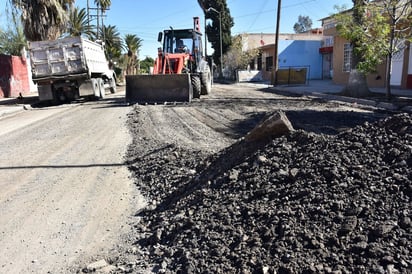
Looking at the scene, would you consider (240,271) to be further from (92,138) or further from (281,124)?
(92,138)

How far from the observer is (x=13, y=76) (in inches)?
1001

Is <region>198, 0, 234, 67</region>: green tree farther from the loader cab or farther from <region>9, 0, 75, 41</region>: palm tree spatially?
the loader cab

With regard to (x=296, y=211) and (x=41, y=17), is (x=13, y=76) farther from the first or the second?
(x=296, y=211)

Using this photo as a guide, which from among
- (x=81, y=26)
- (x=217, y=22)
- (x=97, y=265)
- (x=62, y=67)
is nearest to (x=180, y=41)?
Answer: (x=62, y=67)

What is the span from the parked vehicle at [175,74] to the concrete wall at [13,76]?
12.0 m

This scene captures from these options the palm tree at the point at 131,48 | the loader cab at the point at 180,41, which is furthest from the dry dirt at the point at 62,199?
the palm tree at the point at 131,48

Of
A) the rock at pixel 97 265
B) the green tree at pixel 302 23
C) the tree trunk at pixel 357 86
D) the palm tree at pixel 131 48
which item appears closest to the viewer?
the rock at pixel 97 265

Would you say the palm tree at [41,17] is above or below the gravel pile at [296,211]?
above

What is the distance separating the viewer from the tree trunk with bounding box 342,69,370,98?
17.1m

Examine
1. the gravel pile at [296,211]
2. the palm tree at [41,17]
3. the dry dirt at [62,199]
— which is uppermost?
the palm tree at [41,17]

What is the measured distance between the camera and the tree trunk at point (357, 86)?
17.1 meters

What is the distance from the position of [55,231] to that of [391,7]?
49.0 ft

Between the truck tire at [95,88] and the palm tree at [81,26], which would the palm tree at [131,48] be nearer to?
the palm tree at [81,26]

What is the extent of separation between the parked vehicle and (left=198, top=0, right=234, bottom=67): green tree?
3189 centimetres
